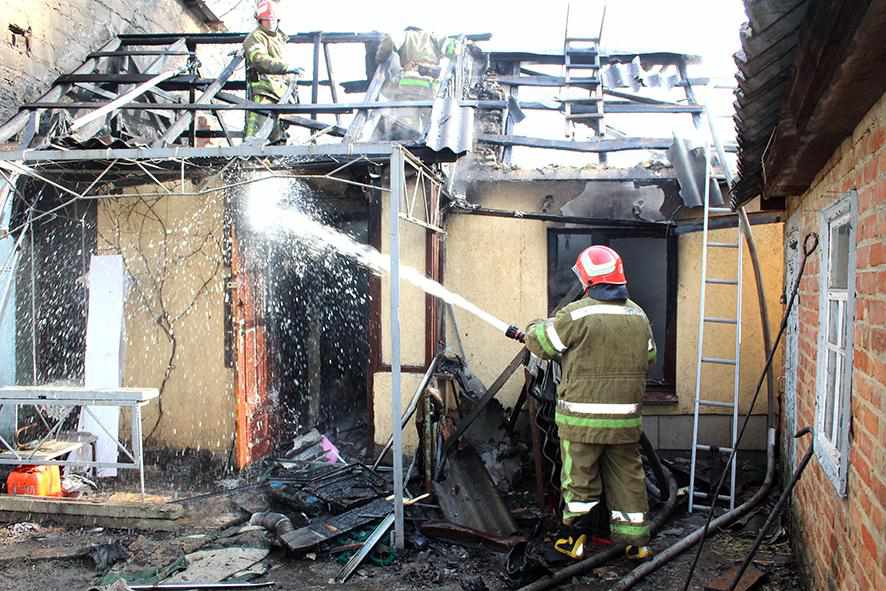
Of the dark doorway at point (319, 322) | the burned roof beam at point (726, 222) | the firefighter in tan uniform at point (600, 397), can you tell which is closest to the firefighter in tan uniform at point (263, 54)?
the dark doorway at point (319, 322)

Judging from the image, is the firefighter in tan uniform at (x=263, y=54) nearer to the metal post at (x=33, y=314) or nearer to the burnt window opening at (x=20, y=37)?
the burnt window opening at (x=20, y=37)

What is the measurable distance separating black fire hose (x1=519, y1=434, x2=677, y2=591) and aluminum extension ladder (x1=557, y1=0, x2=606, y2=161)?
15.1ft

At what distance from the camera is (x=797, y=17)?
7.19ft

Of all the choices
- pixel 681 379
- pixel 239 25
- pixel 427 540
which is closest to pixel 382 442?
pixel 427 540

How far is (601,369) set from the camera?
486cm

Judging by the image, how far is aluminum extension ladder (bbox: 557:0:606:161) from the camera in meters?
8.90

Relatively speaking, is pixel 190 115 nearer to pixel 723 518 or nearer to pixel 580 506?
pixel 580 506

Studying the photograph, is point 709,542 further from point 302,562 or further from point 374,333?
point 374,333

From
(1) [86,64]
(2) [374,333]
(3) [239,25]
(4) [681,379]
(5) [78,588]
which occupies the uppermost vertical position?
(3) [239,25]

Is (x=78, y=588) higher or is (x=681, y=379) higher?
(x=681, y=379)

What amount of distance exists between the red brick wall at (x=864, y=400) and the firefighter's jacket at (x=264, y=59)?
528 cm

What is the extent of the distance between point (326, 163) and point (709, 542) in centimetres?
503

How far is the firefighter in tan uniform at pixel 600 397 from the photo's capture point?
4.85 meters

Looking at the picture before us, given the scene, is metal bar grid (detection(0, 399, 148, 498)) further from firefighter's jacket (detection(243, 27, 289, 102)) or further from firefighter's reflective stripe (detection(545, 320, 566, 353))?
firefighter's reflective stripe (detection(545, 320, 566, 353))
